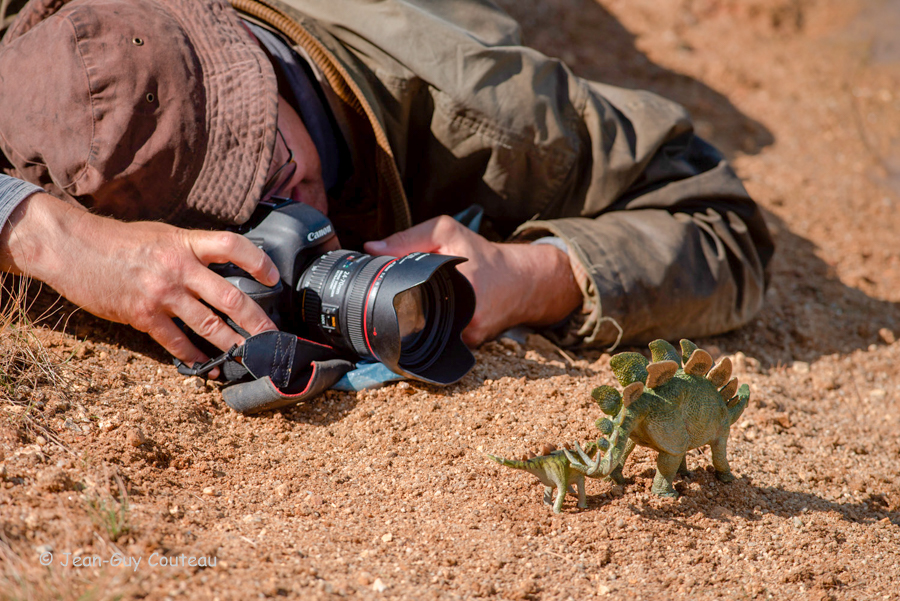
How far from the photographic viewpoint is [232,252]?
1.63m

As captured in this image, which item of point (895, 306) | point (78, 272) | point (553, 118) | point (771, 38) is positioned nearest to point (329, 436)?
point (78, 272)

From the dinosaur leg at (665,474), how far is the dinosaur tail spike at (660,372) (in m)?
0.16

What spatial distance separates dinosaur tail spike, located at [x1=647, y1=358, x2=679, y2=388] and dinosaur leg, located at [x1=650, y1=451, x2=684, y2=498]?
0.16 m

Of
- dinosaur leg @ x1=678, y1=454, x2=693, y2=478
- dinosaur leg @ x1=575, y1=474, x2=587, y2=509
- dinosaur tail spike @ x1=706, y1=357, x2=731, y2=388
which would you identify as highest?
dinosaur tail spike @ x1=706, y1=357, x2=731, y2=388

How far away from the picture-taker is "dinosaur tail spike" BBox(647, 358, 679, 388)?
1.31 meters

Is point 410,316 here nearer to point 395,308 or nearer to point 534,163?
point 395,308

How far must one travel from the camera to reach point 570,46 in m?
4.66

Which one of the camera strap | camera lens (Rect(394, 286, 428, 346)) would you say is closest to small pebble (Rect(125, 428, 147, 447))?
the camera strap

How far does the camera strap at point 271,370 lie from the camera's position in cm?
166

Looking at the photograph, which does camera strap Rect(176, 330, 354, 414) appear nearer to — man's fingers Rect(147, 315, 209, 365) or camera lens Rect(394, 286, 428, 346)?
man's fingers Rect(147, 315, 209, 365)

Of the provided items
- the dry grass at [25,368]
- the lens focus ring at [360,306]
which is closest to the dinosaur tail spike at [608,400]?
the lens focus ring at [360,306]

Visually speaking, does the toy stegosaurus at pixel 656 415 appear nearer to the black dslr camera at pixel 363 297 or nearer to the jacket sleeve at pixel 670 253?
the black dslr camera at pixel 363 297

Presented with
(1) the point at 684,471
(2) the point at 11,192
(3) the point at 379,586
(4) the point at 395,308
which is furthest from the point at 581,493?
(2) the point at 11,192

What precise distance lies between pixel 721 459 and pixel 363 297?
0.86 metres
